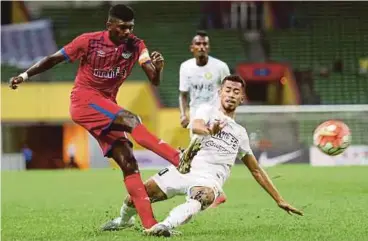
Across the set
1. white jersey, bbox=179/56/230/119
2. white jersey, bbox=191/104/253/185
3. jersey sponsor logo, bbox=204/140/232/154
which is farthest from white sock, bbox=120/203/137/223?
white jersey, bbox=179/56/230/119

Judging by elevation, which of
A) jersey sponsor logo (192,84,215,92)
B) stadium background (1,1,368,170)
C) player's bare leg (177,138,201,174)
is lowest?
stadium background (1,1,368,170)

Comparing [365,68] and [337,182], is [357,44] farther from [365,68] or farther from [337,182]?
[337,182]

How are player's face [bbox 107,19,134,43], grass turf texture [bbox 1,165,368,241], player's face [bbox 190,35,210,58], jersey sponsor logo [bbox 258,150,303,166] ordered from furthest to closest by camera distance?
jersey sponsor logo [bbox 258,150,303,166] → player's face [bbox 190,35,210,58] → player's face [bbox 107,19,134,43] → grass turf texture [bbox 1,165,368,241]

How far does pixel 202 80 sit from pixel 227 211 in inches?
143

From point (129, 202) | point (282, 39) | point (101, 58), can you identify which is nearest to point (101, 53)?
point (101, 58)

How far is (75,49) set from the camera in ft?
26.9

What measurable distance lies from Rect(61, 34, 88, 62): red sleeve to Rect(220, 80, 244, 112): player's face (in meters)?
1.49

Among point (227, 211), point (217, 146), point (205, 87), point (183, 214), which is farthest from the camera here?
point (205, 87)

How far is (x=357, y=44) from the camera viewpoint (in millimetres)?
26484

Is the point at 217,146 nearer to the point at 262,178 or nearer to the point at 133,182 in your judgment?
the point at 262,178

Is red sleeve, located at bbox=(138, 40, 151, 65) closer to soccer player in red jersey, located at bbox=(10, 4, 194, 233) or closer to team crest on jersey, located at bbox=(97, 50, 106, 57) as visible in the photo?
soccer player in red jersey, located at bbox=(10, 4, 194, 233)

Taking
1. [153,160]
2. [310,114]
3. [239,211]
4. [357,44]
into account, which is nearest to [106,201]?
[239,211]

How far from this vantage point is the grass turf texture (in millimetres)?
7852

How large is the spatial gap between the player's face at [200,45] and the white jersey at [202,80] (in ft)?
0.70
